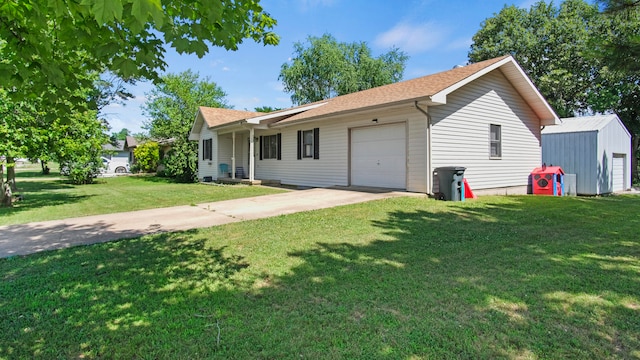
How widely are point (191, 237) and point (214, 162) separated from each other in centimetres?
1380

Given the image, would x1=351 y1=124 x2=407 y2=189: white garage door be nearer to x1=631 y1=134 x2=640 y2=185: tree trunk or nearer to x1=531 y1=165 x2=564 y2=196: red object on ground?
x1=531 y1=165 x2=564 y2=196: red object on ground

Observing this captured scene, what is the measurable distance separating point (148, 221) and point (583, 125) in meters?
16.1

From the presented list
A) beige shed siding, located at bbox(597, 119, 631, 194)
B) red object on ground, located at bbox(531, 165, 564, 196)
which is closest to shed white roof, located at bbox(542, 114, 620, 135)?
beige shed siding, located at bbox(597, 119, 631, 194)

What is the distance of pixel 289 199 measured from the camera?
9.67m

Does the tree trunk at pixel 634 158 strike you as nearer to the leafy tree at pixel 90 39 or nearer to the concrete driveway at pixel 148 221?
the concrete driveway at pixel 148 221

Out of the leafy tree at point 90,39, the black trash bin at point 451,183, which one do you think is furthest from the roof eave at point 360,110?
the leafy tree at point 90,39

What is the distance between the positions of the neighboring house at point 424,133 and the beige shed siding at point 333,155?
0.10 ft

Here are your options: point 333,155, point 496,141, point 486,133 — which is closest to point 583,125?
point 496,141

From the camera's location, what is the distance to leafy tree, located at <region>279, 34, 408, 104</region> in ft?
103

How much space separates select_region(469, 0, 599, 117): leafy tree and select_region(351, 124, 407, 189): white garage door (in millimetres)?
17380

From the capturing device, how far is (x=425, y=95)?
9094mm

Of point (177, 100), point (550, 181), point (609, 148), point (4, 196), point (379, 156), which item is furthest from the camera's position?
point (177, 100)

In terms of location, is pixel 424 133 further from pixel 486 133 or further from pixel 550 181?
pixel 550 181

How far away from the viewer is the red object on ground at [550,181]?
Answer: 41.4 ft
